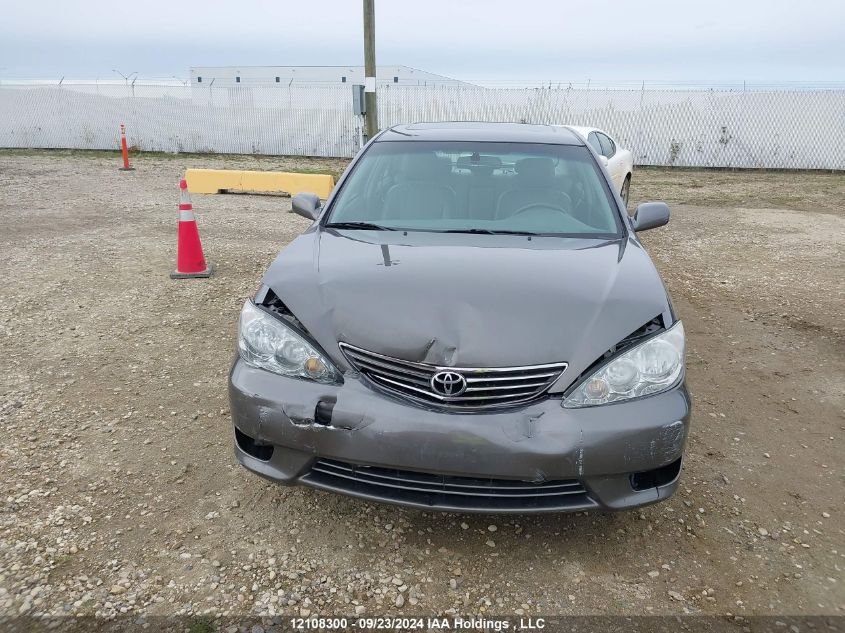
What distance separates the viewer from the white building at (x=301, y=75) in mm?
37531

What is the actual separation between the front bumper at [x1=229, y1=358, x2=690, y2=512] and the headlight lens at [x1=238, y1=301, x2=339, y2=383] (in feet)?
0.15

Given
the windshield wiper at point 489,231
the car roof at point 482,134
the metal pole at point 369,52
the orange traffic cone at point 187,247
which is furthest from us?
the metal pole at point 369,52

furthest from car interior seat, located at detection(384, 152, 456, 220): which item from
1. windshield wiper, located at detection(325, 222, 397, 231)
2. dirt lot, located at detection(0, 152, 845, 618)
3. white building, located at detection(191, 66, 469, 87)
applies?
white building, located at detection(191, 66, 469, 87)

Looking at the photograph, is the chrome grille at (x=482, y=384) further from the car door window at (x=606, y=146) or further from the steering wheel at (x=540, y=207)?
the car door window at (x=606, y=146)

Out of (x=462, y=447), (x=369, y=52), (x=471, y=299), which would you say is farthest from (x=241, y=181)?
(x=462, y=447)

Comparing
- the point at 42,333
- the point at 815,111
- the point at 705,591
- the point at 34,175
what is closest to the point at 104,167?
the point at 34,175

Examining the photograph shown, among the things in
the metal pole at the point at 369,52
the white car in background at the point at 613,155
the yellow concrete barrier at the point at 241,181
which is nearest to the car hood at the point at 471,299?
the white car in background at the point at 613,155

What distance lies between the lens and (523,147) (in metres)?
3.70

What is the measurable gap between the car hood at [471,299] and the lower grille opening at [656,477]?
473 millimetres

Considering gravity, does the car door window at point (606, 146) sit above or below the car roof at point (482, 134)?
below

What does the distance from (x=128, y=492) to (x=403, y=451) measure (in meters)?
1.43

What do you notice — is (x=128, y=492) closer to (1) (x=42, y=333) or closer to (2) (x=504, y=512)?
(2) (x=504, y=512)

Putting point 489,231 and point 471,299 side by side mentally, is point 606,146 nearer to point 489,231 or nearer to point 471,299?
point 489,231

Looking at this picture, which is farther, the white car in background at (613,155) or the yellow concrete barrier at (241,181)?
the yellow concrete barrier at (241,181)
